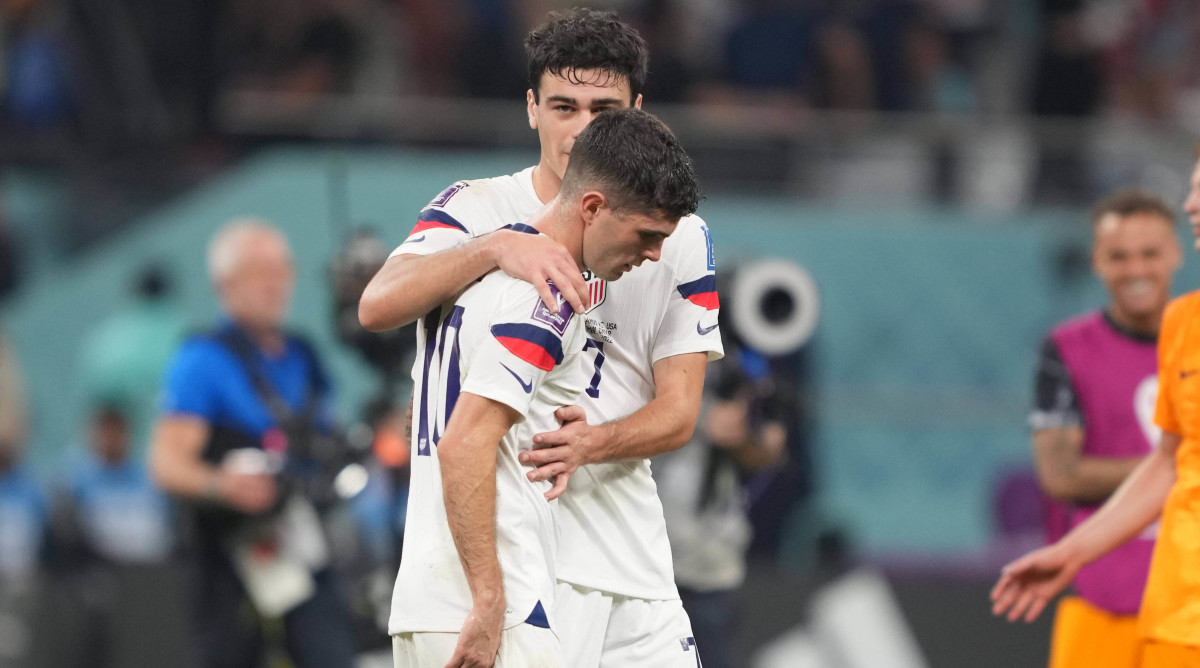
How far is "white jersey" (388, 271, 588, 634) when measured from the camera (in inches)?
124

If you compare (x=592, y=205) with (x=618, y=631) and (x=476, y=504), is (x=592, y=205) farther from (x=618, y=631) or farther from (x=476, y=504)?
(x=618, y=631)

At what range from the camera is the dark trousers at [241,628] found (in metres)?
6.04

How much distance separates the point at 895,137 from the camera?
1050 centimetres

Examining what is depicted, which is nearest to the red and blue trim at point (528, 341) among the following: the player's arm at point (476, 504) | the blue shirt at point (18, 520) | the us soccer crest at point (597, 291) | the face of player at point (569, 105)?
the player's arm at point (476, 504)

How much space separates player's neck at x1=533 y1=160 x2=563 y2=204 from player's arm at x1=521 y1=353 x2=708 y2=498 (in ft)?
1.60

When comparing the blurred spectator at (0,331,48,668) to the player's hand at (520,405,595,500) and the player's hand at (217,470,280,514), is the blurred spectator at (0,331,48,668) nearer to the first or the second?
the player's hand at (217,470,280,514)

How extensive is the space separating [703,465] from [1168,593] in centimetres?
299

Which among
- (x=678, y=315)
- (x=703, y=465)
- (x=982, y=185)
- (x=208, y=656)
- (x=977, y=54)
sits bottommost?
(x=208, y=656)

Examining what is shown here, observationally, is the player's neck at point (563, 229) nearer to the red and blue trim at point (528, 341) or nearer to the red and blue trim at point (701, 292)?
the red and blue trim at point (528, 341)

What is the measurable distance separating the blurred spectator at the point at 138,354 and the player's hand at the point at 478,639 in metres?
6.34

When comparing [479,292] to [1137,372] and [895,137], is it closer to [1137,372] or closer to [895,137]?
[1137,372]

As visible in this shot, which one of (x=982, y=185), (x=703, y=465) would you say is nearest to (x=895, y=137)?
(x=982, y=185)

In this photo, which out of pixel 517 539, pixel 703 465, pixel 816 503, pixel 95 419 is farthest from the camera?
pixel 95 419

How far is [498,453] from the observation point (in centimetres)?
329
